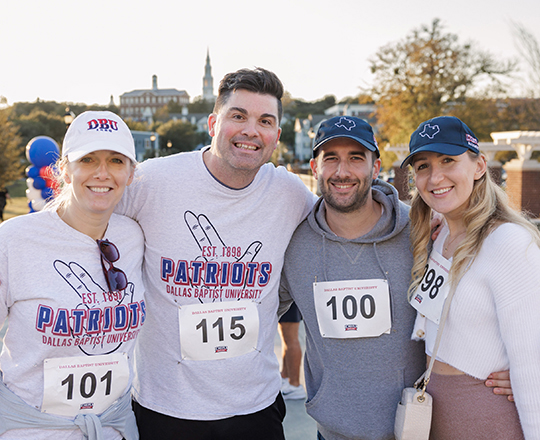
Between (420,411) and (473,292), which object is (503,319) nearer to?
(473,292)

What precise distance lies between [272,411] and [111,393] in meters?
1.02

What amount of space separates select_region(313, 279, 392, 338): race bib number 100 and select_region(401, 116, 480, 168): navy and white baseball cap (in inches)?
31.6

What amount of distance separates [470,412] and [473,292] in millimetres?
575

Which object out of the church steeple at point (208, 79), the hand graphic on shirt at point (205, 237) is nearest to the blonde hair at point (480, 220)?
the hand graphic on shirt at point (205, 237)

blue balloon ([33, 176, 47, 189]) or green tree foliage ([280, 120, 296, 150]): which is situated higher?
green tree foliage ([280, 120, 296, 150])

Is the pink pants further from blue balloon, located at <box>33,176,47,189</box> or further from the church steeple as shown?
the church steeple

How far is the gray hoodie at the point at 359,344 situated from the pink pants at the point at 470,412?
1.01ft

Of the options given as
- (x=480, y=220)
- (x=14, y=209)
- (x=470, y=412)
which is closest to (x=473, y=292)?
(x=480, y=220)

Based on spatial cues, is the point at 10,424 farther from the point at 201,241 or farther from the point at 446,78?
the point at 446,78

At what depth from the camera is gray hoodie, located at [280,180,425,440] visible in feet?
8.59

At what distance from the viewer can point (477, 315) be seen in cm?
221

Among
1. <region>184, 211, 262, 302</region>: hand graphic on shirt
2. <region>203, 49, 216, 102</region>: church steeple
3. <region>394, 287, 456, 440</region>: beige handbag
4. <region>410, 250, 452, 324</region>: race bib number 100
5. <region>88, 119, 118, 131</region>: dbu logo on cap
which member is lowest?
<region>394, 287, 456, 440</region>: beige handbag

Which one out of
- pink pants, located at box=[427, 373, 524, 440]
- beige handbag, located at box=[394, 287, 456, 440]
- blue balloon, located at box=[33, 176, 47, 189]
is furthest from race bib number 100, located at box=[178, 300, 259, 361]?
blue balloon, located at box=[33, 176, 47, 189]

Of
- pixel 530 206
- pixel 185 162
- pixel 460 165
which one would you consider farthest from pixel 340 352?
pixel 530 206
